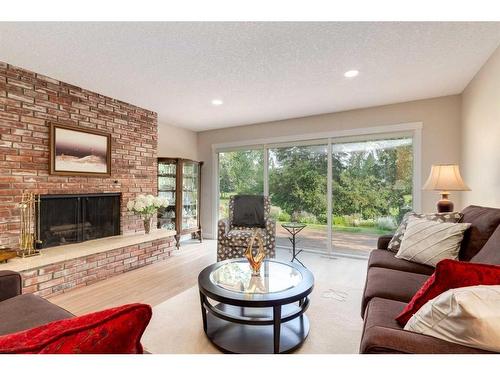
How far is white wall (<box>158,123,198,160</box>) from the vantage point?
4.57 metres

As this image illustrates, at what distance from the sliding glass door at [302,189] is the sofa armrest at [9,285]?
11.5 ft

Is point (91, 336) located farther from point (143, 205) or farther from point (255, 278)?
point (143, 205)

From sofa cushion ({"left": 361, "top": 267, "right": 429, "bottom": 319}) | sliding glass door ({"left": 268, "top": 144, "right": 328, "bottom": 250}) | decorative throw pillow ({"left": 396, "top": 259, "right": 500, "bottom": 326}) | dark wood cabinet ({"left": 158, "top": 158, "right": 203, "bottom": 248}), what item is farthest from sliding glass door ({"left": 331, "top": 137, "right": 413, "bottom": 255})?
decorative throw pillow ({"left": 396, "top": 259, "right": 500, "bottom": 326})

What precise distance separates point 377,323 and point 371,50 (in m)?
2.10

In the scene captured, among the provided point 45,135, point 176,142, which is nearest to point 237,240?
point 45,135

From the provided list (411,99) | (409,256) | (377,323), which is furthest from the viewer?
(411,99)

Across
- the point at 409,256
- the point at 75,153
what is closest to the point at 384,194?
the point at 409,256

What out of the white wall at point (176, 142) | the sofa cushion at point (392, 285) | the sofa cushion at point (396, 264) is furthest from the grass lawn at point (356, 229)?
the white wall at point (176, 142)

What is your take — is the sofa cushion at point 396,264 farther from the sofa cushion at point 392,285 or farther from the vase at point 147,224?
the vase at point 147,224

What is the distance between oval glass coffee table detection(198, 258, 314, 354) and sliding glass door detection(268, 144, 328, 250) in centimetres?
224

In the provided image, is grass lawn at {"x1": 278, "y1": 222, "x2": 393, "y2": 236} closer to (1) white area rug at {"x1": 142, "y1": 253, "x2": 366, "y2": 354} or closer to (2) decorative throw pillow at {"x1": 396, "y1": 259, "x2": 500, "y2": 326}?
(1) white area rug at {"x1": 142, "y1": 253, "x2": 366, "y2": 354}

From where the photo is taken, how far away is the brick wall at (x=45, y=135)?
2441mm
